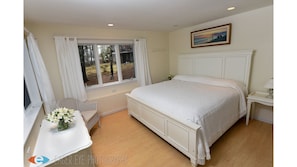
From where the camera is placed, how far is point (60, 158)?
1.14 m

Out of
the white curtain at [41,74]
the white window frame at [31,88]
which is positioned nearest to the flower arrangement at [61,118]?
the white window frame at [31,88]

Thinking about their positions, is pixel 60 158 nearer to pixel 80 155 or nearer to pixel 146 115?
pixel 80 155

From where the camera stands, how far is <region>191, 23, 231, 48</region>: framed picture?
9.58 feet

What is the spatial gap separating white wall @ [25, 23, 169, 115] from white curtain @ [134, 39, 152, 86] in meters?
0.20

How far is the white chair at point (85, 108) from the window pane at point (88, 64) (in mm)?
676

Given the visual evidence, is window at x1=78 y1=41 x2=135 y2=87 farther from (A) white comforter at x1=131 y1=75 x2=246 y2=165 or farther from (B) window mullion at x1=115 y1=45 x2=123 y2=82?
(A) white comforter at x1=131 y1=75 x2=246 y2=165

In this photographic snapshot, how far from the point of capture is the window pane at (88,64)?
3.16 m

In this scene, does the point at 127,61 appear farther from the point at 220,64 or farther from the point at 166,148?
the point at 166,148

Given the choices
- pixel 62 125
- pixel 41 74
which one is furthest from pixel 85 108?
pixel 62 125

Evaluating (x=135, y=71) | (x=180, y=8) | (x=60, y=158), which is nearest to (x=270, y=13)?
(x=180, y=8)

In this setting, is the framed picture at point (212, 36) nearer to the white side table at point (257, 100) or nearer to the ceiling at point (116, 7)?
the ceiling at point (116, 7)
